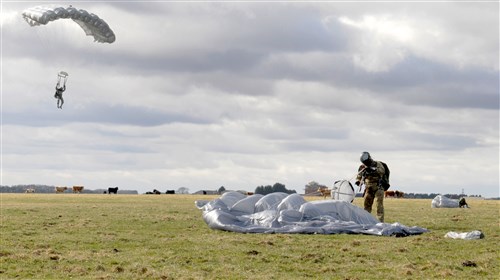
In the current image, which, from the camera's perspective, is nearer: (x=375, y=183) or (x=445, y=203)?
(x=375, y=183)

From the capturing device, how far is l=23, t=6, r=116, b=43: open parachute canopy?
33719 millimetres

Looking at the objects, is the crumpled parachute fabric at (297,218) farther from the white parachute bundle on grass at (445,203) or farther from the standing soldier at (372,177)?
the white parachute bundle on grass at (445,203)

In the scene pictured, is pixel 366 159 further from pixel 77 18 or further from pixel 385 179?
pixel 77 18

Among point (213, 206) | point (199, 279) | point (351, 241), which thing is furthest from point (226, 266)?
point (213, 206)

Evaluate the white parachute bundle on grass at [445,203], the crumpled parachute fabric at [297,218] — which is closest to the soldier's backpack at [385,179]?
the crumpled parachute fabric at [297,218]

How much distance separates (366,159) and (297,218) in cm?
393

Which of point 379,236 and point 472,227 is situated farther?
point 472,227

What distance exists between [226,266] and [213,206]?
1346 centimetres

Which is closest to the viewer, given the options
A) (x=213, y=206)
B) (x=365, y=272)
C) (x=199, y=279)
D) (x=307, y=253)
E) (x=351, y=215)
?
(x=199, y=279)

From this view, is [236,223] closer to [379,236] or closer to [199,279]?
[379,236]

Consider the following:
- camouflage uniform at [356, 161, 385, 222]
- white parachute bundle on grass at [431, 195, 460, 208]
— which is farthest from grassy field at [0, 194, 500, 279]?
white parachute bundle on grass at [431, 195, 460, 208]

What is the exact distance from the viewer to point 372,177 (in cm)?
2727

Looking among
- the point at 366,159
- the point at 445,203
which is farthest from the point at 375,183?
the point at 445,203

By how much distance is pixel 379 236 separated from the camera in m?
23.0
